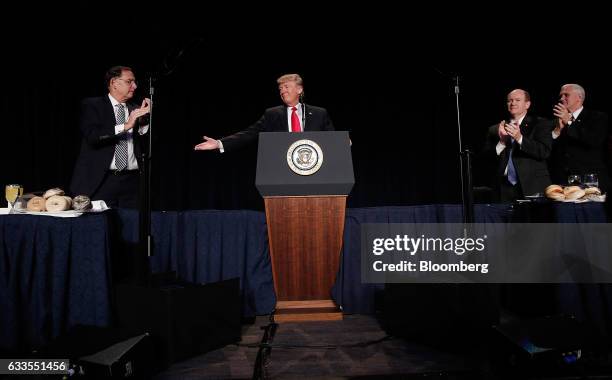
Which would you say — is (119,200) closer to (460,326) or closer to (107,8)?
(460,326)

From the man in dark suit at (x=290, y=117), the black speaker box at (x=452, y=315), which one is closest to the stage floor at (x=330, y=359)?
the black speaker box at (x=452, y=315)

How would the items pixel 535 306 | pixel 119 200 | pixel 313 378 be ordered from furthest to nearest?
pixel 119 200 → pixel 535 306 → pixel 313 378

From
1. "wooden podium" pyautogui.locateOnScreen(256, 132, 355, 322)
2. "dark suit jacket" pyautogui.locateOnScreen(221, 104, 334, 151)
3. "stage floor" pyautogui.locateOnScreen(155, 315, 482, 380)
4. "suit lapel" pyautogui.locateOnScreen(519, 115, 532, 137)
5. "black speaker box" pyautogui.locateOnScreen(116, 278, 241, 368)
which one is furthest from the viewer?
"suit lapel" pyautogui.locateOnScreen(519, 115, 532, 137)

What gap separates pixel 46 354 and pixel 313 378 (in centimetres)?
108

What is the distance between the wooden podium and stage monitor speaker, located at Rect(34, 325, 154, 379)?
93cm

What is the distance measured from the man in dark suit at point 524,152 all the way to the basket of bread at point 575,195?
2.94ft

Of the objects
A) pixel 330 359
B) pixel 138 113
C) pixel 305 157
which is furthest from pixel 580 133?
pixel 138 113

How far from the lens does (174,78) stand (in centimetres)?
545

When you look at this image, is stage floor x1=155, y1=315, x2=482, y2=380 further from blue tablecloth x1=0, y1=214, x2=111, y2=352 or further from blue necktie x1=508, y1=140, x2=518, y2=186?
blue necktie x1=508, y1=140, x2=518, y2=186

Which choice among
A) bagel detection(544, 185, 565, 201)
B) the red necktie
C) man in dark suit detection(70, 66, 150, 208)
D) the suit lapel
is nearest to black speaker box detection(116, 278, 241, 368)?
man in dark suit detection(70, 66, 150, 208)

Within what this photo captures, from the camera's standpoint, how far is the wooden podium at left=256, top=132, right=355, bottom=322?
2639mm

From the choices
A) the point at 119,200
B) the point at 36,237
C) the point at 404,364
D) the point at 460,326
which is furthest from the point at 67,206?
the point at 460,326

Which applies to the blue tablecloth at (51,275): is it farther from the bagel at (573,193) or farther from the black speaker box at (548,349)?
the bagel at (573,193)

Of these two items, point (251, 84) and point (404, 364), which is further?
point (251, 84)
